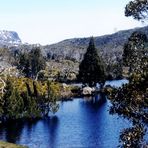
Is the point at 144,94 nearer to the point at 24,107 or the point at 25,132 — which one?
the point at 25,132

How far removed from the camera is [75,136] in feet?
297

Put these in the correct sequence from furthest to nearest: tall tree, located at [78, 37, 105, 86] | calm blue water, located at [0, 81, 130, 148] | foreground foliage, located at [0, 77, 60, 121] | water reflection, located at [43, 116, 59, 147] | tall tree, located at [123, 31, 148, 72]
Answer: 1. tall tree, located at [78, 37, 105, 86]
2. foreground foliage, located at [0, 77, 60, 121]
3. water reflection, located at [43, 116, 59, 147]
4. calm blue water, located at [0, 81, 130, 148]
5. tall tree, located at [123, 31, 148, 72]

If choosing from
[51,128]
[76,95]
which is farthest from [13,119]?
[76,95]

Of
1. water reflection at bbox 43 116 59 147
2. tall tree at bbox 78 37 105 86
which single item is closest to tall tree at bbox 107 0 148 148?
water reflection at bbox 43 116 59 147

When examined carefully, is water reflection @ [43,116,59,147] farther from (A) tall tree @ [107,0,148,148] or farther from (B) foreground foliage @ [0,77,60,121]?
(A) tall tree @ [107,0,148,148]

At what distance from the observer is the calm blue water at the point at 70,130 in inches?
3290

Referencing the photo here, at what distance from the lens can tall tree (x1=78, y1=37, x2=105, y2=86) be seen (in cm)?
17275

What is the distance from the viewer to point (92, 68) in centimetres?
17275

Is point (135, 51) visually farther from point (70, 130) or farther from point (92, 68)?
point (92, 68)

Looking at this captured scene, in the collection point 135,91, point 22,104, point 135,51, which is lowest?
point 22,104

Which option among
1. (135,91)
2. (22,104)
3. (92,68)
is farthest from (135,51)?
(92,68)

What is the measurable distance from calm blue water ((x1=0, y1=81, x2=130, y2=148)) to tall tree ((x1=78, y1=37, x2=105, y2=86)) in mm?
44042

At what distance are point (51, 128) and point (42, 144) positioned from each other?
58.3ft

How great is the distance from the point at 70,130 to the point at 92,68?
251 ft
